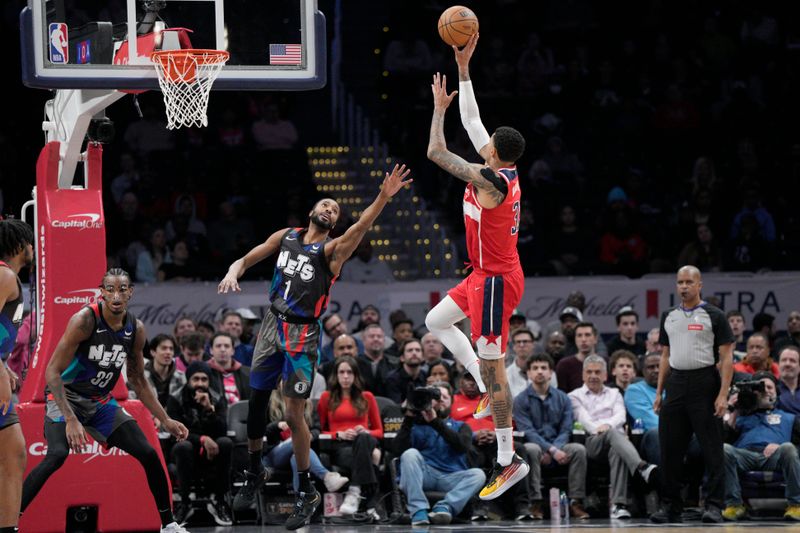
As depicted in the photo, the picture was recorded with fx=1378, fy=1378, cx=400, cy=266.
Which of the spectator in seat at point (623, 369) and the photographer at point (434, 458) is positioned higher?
the spectator in seat at point (623, 369)

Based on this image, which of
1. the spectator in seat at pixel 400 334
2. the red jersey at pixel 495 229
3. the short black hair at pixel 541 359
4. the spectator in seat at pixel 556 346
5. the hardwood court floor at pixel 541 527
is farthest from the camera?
the spectator in seat at pixel 556 346

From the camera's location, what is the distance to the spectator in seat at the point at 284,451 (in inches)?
493

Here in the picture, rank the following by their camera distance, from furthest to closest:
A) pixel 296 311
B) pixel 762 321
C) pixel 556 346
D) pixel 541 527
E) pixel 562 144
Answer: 1. pixel 562 144
2. pixel 762 321
3. pixel 556 346
4. pixel 541 527
5. pixel 296 311

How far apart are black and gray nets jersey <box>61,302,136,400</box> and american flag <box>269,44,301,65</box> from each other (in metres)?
2.21

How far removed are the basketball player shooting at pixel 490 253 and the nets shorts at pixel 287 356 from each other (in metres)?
1.05

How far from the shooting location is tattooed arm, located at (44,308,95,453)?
31.5 feet

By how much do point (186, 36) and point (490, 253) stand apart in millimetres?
2912

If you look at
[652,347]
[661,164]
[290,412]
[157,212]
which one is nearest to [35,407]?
[290,412]

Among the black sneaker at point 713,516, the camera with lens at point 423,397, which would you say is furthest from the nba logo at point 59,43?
the black sneaker at point 713,516

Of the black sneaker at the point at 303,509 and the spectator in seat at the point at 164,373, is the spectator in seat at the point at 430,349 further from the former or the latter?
the black sneaker at the point at 303,509

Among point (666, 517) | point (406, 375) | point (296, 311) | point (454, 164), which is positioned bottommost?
point (666, 517)

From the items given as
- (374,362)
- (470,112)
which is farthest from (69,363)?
(374,362)

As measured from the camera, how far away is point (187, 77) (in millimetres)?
10125

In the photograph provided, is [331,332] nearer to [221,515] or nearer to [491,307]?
[221,515]
